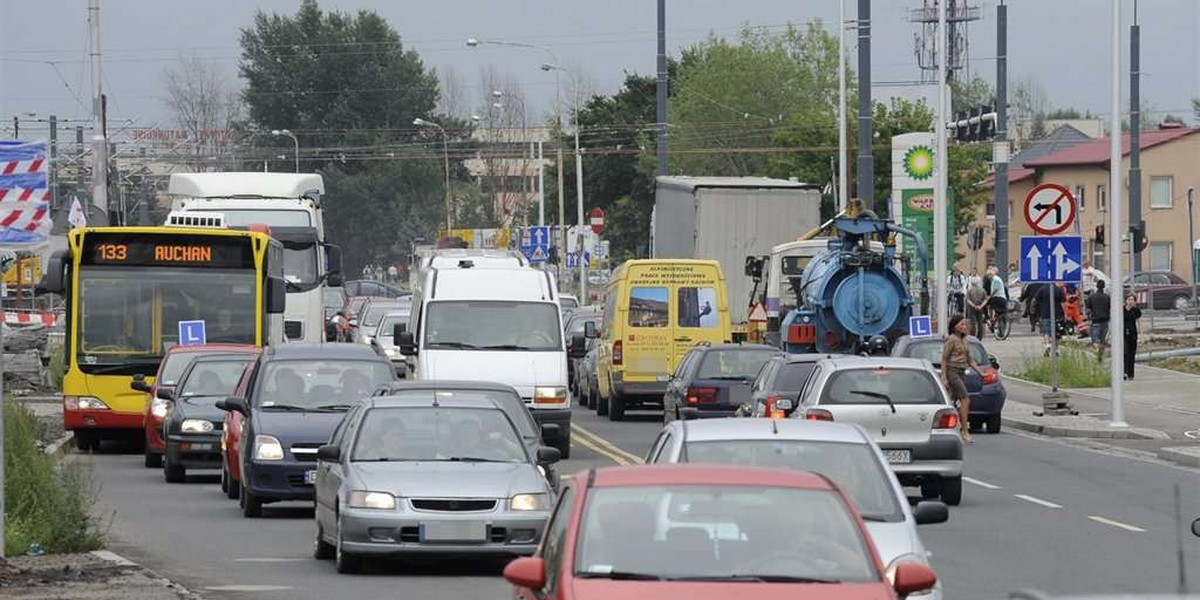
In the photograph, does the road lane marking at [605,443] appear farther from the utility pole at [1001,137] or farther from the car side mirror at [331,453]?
the utility pole at [1001,137]

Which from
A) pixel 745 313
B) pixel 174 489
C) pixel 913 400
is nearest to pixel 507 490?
pixel 913 400

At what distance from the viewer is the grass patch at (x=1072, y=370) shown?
42.7 metres

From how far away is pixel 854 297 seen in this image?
3641 cm

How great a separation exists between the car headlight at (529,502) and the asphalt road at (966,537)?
533 mm

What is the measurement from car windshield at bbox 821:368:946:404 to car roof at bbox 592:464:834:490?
11819 millimetres

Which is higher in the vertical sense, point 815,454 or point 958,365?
point 815,454

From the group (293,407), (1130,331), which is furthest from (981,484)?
(1130,331)

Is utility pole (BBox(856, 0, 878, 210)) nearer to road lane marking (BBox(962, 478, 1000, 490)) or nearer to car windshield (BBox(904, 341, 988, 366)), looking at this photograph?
car windshield (BBox(904, 341, 988, 366))

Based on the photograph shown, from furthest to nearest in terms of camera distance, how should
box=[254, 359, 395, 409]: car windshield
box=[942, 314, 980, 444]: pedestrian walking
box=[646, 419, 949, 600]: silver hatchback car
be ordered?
box=[942, 314, 980, 444]: pedestrian walking < box=[254, 359, 395, 409]: car windshield < box=[646, 419, 949, 600]: silver hatchback car

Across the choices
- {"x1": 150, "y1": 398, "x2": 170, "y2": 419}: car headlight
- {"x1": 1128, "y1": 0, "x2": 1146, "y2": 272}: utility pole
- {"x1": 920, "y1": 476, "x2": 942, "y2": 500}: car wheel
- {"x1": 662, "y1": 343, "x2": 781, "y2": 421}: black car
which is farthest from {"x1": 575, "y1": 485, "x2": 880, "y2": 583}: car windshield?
{"x1": 1128, "y1": 0, "x2": 1146, "y2": 272}: utility pole

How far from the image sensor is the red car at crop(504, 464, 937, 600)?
8.48 m

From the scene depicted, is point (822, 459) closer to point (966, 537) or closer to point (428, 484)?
point (428, 484)

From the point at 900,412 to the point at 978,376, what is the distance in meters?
11.9

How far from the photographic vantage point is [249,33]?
113375mm
